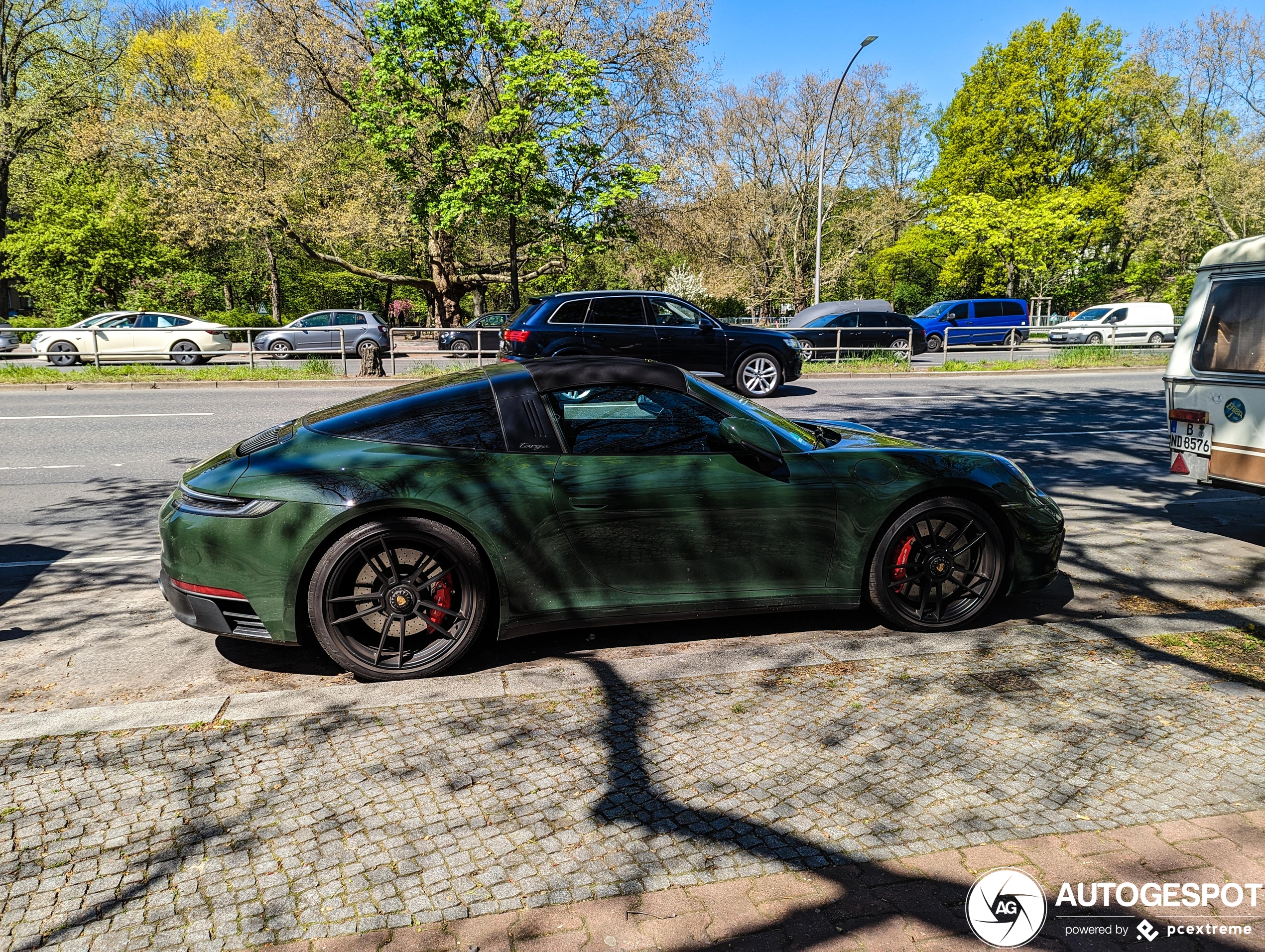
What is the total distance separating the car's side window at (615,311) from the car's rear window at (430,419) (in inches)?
406

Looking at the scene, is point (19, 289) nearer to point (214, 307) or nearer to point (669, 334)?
point (214, 307)

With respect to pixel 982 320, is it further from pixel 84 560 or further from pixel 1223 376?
pixel 84 560

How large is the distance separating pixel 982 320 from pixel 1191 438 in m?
27.7

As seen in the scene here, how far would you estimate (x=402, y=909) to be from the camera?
7.81 feet

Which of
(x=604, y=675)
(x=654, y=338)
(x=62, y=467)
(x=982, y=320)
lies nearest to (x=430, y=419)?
(x=604, y=675)

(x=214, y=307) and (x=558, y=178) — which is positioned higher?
(x=558, y=178)

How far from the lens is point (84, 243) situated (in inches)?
1339

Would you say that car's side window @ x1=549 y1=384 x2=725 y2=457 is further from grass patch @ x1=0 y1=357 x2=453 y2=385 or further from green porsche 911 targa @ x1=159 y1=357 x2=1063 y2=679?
grass patch @ x1=0 y1=357 x2=453 y2=385

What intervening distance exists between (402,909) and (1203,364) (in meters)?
6.63

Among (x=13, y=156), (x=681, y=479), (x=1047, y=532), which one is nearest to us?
(x=681, y=479)

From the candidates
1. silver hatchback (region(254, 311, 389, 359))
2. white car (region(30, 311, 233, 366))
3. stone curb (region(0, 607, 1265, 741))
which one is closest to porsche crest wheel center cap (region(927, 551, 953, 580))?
stone curb (region(0, 607, 1265, 741))

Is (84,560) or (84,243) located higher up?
(84,243)

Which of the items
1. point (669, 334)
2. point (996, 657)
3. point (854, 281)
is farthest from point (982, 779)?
point (854, 281)

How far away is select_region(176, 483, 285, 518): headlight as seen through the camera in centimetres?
374
